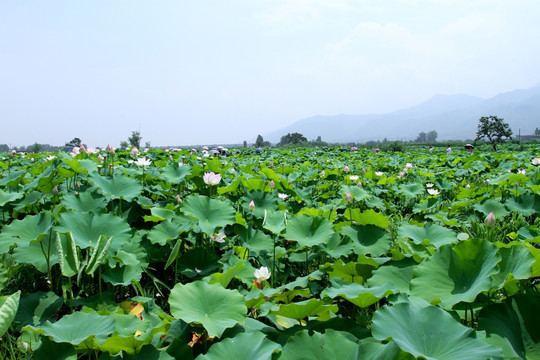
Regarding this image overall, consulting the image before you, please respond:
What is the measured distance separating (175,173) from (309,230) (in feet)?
4.08

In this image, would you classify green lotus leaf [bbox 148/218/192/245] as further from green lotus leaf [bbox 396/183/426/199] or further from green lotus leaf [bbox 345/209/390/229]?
green lotus leaf [bbox 396/183/426/199]

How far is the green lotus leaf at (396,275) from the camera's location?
118 cm

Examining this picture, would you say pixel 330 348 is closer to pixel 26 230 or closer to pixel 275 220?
pixel 275 220

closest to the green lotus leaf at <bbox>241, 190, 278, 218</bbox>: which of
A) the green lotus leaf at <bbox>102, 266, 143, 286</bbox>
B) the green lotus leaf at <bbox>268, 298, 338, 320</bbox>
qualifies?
the green lotus leaf at <bbox>102, 266, 143, 286</bbox>

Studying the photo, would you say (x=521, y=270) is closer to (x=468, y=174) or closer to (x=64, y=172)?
(x=64, y=172)

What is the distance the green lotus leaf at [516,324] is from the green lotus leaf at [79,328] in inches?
39.4

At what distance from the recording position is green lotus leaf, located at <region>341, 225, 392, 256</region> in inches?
66.4

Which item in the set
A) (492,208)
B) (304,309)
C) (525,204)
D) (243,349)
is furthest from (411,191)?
(243,349)

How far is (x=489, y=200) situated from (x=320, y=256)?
1.54 m

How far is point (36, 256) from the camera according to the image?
1.43m

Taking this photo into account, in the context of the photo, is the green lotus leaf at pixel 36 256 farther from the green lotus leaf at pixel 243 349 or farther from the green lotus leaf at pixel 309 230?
the green lotus leaf at pixel 309 230

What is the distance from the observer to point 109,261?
4.48ft

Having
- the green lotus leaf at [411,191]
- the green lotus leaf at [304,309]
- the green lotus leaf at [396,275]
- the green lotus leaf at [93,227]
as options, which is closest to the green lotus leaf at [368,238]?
the green lotus leaf at [396,275]

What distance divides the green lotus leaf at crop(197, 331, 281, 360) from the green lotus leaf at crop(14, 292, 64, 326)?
32.8 inches
